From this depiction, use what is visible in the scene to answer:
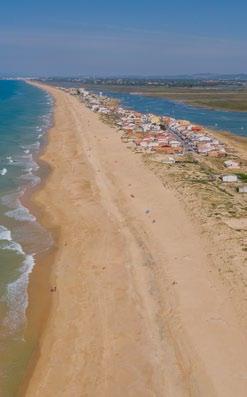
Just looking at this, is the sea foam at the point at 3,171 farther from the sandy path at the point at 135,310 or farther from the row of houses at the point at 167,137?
the row of houses at the point at 167,137

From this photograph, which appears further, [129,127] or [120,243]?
[129,127]

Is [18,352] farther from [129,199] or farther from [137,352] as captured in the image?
[129,199]

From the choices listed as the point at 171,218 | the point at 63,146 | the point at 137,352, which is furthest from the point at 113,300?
the point at 63,146

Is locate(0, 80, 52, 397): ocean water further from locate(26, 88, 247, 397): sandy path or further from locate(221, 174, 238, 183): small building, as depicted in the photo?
locate(221, 174, 238, 183): small building

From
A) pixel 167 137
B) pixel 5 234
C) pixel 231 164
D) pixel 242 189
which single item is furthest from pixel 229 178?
pixel 167 137

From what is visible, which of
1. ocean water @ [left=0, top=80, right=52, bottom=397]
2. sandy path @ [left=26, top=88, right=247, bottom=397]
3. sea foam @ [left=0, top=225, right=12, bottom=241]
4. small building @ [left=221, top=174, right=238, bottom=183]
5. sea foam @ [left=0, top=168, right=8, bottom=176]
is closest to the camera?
sandy path @ [left=26, top=88, right=247, bottom=397]

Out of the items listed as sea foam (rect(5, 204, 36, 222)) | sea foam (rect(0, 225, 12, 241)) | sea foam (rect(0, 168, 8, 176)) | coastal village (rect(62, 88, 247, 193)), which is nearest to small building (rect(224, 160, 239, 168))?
coastal village (rect(62, 88, 247, 193))

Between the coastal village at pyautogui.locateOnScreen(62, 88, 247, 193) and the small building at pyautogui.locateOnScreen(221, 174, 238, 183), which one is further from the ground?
the small building at pyautogui.locateOnScreen(221, 174, 238, 183)

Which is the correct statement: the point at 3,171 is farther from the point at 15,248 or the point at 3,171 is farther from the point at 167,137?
the point at 167,137
